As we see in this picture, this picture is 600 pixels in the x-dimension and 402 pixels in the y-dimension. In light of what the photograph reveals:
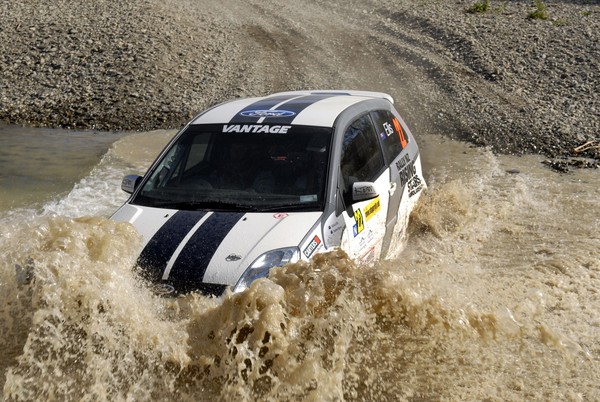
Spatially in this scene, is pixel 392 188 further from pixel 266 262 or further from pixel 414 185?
pixel 266 262

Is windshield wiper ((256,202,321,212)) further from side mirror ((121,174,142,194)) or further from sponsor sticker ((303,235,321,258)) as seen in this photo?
side mirror ((121,174,142,194))

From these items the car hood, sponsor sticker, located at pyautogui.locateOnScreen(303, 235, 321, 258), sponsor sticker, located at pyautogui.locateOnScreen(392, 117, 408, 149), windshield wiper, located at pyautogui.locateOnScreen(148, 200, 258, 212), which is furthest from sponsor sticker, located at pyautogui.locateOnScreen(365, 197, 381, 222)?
sponsor sticker, located at pyautogui.locateOnScreen(392, 117, 408, 149)

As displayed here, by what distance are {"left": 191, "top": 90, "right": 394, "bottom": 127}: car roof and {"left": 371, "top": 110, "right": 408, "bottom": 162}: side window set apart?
0.92 feet

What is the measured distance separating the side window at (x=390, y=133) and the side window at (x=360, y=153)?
178mm

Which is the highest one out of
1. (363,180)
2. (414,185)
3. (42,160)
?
(363,180)

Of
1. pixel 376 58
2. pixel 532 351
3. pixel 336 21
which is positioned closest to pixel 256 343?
pixel 532 351

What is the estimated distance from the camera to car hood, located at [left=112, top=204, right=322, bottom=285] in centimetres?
543

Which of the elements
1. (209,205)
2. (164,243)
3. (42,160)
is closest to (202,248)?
(164,243)

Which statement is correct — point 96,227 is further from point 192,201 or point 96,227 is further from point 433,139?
point 433,139

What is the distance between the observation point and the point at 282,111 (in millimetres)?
6941

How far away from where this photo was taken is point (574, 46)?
18.1 m

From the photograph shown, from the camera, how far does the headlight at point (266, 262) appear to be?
535cm

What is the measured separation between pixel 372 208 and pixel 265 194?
0.94 m

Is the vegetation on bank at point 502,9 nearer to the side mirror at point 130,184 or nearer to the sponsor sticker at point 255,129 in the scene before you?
the sponsor sticker at point 255,129
